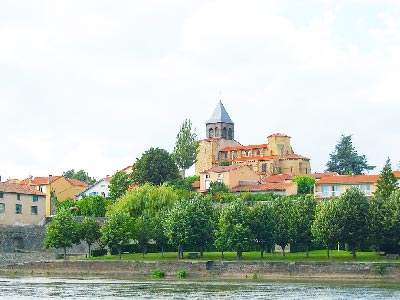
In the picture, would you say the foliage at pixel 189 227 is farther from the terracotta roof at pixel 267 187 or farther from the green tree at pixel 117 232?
the terracotta roof at pixel 267 187

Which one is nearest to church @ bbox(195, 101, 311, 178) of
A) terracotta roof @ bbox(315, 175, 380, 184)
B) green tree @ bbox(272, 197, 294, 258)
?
terracotta roof @ bbox(315, 175, 380, 184)

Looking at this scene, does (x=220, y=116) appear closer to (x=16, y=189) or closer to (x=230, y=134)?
(x=230, y=134)

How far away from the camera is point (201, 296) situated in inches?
2301

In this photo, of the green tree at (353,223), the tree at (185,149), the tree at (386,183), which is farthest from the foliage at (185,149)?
the green tree at (353,223)

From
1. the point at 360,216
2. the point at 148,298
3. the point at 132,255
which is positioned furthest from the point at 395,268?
the point at 132,255

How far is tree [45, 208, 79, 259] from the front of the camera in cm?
9069

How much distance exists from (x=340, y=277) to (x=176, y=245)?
64.7 ft

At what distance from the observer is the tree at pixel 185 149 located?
156625 millimetres

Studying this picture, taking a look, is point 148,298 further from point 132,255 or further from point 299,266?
point 132,255

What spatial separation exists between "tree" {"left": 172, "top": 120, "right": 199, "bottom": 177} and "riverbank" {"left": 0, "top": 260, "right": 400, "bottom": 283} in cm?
7130

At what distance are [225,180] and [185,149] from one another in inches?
804

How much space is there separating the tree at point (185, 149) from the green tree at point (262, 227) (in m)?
72.5

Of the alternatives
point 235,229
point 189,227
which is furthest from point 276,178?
point 235,229

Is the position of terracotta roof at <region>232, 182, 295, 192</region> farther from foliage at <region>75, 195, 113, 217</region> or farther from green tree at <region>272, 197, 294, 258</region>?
green tree at <region>272, 197, 294, 258</region>
